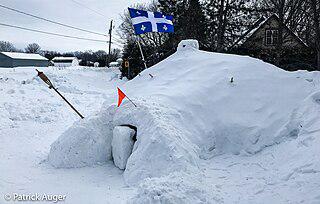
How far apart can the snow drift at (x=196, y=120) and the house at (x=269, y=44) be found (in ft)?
41.9

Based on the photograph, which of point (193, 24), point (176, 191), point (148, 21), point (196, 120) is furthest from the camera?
point (193, 24)

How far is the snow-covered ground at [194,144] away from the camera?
3745mm

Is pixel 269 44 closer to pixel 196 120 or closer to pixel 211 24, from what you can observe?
pixel 211 24

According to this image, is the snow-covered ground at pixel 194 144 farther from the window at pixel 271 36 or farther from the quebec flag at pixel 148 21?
the window at pixel 271 36

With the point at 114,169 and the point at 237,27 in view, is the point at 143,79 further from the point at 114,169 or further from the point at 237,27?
the point at 237,27

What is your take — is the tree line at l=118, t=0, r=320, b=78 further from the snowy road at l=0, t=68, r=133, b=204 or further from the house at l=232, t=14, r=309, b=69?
the snowy road at l=0, t=68, r=133, b=204

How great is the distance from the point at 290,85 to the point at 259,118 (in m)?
1.54

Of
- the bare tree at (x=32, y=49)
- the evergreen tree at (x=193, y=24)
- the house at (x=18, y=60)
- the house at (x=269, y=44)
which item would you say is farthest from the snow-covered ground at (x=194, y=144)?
the bare tree at (x=32, y=49)

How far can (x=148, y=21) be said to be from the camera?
9.16 metres

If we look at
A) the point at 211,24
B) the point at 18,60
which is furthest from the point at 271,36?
the point at 18,60

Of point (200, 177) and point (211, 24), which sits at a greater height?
point (211, 24)

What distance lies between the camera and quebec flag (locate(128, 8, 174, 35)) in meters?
8.85

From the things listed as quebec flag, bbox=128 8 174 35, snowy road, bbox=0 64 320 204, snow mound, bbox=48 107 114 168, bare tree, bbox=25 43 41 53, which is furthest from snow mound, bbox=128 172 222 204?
bare tree, bbox=25 43 41 53

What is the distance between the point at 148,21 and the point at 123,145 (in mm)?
5616
